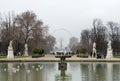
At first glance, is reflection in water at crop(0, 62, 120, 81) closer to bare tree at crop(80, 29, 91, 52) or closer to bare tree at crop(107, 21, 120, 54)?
bare tree at crop(107, 21, 120, 54)

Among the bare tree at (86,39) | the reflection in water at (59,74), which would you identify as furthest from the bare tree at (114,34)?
the reflection in water at (59,74)

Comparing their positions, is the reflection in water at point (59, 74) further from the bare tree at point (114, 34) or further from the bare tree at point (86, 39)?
the bare tree at point (86, 39)

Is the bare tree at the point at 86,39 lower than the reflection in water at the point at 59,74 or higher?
higher

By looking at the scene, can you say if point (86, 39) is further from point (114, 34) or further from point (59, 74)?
point (59, 74)

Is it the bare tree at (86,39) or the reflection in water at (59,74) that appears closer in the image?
the reflection in water at (59,74)

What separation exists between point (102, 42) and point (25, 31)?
2239cm

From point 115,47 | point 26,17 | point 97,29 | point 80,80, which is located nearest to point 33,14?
point 26,17

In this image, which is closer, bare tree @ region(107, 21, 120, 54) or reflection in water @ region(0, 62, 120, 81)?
reflection in water @ region(0, 62, 120, 81)

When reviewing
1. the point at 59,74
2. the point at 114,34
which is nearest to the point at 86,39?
the point at 114,34

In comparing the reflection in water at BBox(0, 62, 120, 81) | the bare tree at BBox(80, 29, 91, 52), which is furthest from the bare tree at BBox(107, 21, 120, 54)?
the reflection in water at BBox(0, 62, 120, 81)

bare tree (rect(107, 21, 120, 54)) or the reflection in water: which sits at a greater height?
bare tree (rect(107, 21, 120, 54))

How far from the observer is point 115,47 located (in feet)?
297

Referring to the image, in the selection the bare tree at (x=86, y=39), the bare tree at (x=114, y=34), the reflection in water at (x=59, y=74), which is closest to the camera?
the reflection in water at (x=59, y=74)

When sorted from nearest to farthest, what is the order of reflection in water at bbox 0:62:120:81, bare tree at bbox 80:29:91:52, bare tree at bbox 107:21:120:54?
reflection in water at bbox 0:62:120:81 < bare tree at bbox 107:21:120:54 < bare tree at bbox 80:29:91:52
